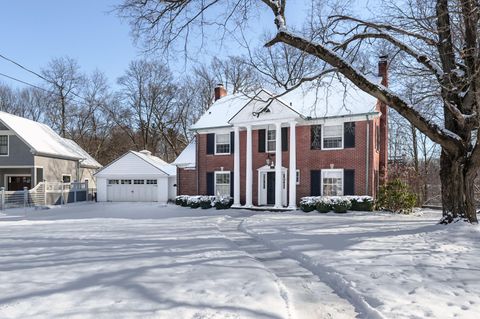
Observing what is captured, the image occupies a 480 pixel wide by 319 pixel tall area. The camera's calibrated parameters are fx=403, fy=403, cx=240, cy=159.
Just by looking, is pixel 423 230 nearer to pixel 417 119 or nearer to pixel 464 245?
pixel 464 245

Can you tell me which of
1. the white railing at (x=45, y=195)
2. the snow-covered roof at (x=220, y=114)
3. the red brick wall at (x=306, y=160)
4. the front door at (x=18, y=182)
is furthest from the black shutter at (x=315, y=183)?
the front door at (x=18, y=182)

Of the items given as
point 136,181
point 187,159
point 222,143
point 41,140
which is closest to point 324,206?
point 222,143

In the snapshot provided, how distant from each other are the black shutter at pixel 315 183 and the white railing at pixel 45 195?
52.0 feet

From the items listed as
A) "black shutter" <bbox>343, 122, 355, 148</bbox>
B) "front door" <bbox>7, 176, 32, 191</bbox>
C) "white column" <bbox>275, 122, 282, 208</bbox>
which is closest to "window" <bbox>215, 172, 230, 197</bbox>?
"white column" <bbox>275, 122, 282, 208</bbox>

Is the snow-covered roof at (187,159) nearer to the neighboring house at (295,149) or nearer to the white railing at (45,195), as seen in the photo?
the neighboring house at (295,149)

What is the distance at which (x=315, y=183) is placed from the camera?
2108cm

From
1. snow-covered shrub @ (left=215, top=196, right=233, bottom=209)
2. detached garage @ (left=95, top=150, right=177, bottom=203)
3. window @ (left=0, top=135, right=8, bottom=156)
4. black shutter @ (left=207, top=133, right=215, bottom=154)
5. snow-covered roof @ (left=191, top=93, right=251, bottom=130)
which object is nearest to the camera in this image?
snow-covered shrub @ (left=215, top=196, right=233, bottom=209)

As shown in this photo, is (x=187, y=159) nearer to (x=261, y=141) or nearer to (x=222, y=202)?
(x=222, y=202)

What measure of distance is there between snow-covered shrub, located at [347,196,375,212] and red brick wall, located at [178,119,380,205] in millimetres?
609

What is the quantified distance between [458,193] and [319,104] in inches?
434

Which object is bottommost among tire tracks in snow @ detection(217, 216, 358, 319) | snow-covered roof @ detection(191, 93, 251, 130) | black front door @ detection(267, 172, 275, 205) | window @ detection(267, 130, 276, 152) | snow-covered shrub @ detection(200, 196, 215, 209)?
snow-covered shrub @ detection(200, 196, 215, 209)

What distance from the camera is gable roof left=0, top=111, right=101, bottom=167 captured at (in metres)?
26.2

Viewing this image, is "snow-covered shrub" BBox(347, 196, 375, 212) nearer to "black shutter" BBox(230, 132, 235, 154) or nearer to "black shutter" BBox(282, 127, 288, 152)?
"black shutter" BBox(282, 127, 288, 152)

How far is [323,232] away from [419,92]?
19.3ft
